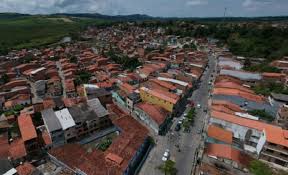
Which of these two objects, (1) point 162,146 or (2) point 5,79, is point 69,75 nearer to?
(2) point 5,79

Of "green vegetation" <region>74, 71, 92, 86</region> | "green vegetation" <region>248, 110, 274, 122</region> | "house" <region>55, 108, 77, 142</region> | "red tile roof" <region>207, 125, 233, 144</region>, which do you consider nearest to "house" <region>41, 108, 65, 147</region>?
"house" <region>55, 108, 77, 142</region>

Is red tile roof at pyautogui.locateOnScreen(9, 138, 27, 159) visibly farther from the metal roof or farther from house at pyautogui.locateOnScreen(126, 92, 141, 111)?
house at pyautogui.locateOnScreen(126, 92, 141, 111)

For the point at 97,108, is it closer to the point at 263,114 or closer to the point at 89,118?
the point at 89,118

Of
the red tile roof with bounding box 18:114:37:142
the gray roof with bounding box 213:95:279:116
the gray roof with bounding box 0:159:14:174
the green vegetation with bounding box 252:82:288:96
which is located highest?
the green vegetation with bounding box 252:82:288:96

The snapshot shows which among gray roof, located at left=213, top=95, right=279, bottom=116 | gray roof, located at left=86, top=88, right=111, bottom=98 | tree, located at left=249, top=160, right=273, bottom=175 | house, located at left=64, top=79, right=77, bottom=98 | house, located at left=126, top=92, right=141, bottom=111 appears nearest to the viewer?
tree, located at left=249, top=160, right=273, bottom=175

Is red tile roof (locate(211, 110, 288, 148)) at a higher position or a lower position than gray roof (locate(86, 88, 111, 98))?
lower

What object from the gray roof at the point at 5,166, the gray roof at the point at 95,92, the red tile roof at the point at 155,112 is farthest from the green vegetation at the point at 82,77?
the gray roof at the point at 5,166
